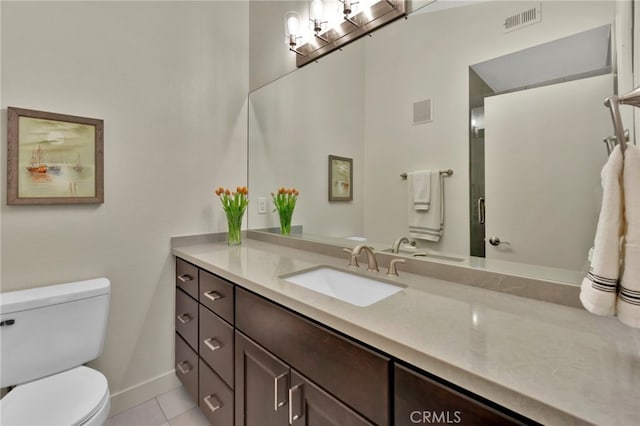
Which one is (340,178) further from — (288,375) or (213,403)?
(213,403)

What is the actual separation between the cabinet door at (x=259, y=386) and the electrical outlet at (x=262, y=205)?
1144mm

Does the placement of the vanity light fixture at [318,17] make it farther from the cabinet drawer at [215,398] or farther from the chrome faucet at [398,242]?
the cabinet drawer at [215,398]

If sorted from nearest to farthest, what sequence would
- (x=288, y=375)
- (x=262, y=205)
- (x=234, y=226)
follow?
(x=288, y=375) < (x=234, y=226) < (x=262, y=205)

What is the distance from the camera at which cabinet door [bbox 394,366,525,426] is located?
517 mm

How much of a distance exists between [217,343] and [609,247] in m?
1.38

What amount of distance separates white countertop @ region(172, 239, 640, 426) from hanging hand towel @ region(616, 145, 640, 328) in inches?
4.5

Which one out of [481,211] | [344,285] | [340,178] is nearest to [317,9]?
[340,178]

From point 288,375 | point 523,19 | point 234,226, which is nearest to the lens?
point 288,375

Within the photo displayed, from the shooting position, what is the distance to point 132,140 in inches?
63.0

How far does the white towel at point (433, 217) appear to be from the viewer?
4.19ft

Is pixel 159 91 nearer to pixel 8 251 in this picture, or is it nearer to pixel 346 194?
pixel 8 251

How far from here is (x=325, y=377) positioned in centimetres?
79

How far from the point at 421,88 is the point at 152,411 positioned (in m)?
2.22

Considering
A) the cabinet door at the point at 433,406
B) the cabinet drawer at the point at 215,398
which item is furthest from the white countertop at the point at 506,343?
the cabinet drawer at the point at 215,398
